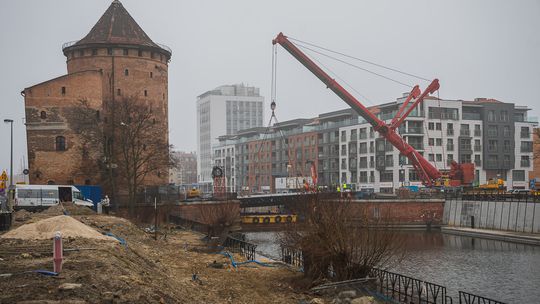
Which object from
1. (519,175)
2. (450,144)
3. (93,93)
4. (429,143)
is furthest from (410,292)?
(519,175)

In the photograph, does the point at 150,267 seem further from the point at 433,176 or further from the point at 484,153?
the point at 484,153

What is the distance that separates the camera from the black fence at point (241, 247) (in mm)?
31959

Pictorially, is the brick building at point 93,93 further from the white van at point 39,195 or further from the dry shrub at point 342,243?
the dry shrub at point 342,243

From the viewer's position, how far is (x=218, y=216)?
50.4m

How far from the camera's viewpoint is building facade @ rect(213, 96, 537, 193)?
83.0m

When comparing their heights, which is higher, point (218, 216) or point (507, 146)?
point (507, 146)

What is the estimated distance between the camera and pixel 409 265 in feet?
113

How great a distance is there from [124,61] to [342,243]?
162 feet

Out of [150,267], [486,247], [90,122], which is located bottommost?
[486,247]

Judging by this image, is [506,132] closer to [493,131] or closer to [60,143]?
[493,131]

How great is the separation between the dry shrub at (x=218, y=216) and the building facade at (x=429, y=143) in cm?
2751

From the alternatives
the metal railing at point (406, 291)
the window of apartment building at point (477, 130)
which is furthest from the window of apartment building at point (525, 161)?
the metal railing at point (406, 291)

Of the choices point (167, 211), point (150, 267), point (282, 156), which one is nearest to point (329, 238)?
point (150, 267)

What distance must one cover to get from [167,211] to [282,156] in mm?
58818
